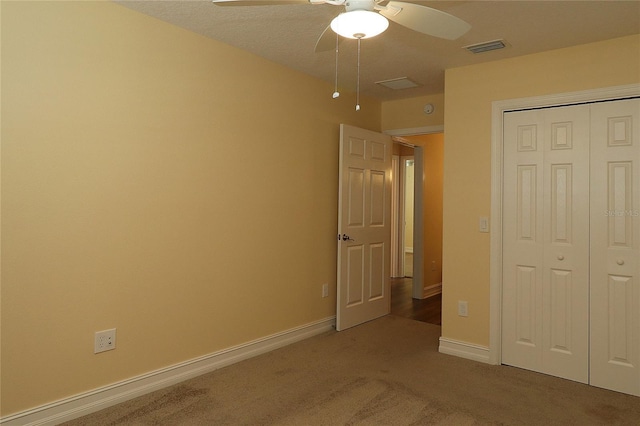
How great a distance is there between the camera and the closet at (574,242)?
2961 millimetres

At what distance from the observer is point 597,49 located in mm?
3068

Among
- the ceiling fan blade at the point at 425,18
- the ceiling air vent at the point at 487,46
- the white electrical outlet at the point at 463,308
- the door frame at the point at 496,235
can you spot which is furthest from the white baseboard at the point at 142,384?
the ceiling air vent at the point at 487,46

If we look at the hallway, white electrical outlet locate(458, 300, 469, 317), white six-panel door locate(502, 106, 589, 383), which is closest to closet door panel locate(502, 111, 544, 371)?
white six-panel door locate(502, 106, 589, 383)

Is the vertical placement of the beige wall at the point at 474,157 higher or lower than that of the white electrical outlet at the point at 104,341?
higher

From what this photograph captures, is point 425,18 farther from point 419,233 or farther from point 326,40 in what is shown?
point 419,233

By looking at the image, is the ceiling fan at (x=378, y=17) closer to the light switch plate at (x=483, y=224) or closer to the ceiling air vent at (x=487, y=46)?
the ceiling air vent at (x=487, y=46)

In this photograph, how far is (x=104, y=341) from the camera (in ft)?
8.57

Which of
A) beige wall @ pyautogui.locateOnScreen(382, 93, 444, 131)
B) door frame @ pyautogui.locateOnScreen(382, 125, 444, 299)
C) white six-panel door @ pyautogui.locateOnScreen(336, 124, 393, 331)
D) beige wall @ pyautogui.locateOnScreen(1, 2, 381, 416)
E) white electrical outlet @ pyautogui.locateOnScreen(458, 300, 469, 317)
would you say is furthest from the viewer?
door frame @ pyautogui.locateOnScreen(382, 125, 444, 299)

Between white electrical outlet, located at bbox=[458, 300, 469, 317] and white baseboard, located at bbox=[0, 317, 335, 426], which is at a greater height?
white electrical outlet, located at bbox=[458, 300, 469, 317]

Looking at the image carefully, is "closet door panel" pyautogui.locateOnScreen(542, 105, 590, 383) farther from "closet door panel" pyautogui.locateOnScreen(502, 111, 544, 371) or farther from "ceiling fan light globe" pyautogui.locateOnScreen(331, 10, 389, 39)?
"ceiling fan light globe" pyautogui.locateOnScreen(331, 10, 389, 39)

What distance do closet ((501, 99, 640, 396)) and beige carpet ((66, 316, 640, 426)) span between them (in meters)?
0.22

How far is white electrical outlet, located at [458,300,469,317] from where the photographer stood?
3.63 metres

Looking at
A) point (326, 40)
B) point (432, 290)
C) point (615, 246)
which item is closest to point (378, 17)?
A: point (326, 40)

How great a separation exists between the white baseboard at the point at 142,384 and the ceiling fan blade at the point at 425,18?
2575mm
